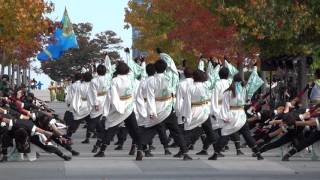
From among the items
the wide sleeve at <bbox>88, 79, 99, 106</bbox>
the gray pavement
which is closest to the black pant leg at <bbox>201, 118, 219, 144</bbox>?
the gray pavement

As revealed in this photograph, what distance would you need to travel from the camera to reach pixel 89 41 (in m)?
99.4

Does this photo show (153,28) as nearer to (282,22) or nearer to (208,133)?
(282,22)

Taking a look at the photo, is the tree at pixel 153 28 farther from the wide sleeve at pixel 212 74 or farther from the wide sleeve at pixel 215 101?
the wide sleeve at pixel 215 101

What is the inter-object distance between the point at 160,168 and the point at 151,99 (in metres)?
2.26

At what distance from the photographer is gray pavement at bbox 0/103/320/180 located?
15086 mm

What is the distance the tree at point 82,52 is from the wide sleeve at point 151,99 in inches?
2971

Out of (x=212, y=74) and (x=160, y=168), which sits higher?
(x=212, y=74)

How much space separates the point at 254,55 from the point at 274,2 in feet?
40.3

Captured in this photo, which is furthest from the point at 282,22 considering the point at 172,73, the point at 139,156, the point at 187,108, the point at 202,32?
the point at 202,32

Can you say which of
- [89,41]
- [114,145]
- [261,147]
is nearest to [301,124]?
[261,147]

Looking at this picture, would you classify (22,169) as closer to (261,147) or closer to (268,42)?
(261,147)

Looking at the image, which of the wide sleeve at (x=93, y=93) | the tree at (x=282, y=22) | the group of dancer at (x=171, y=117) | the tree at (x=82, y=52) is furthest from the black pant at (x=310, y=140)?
the tree at (x=82, y=52)

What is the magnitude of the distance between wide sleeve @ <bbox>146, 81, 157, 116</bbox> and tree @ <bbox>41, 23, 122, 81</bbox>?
7545cm

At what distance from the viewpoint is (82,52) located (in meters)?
97.0
